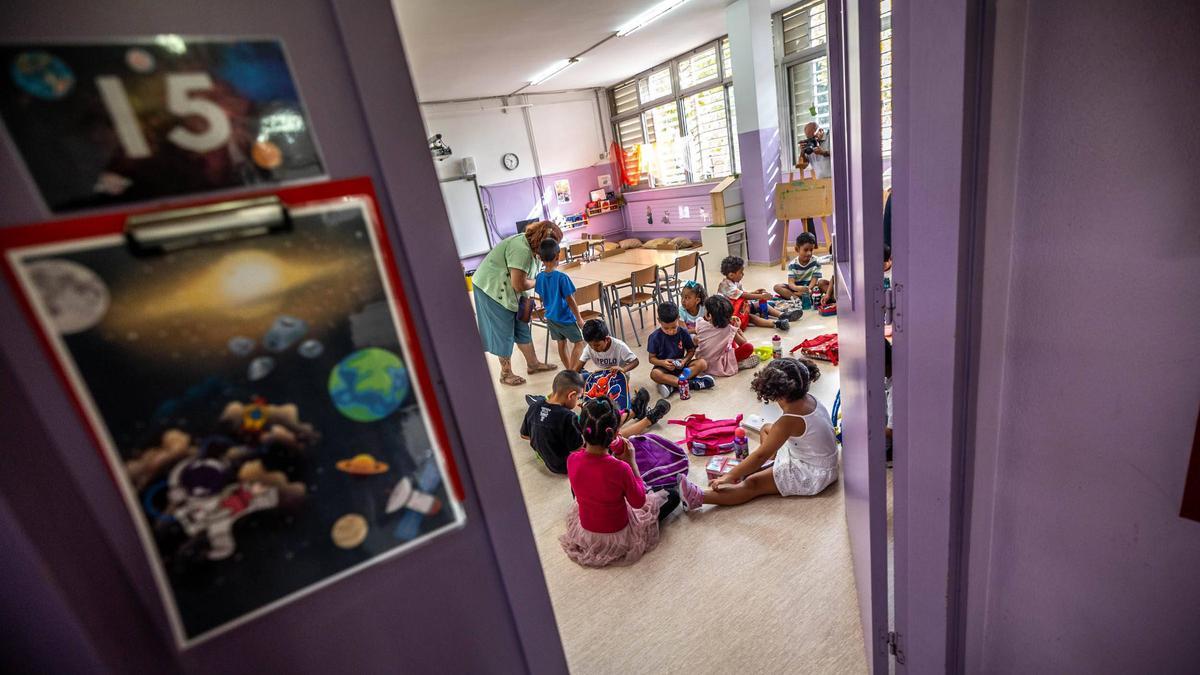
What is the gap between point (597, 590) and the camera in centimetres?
222

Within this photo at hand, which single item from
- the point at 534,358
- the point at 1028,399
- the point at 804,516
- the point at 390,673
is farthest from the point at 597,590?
the point at 534,358

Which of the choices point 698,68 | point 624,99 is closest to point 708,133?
point 698,68

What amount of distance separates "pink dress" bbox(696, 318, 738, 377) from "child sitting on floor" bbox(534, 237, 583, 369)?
43.9 inches

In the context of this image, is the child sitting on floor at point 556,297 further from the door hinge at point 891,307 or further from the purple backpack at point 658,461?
the door hinge at point 891,307

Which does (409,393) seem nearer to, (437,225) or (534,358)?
(437,225)

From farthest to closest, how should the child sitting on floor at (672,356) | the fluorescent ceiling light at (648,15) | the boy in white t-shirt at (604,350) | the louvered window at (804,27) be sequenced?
the louvered window at (804,27) < the fluorescent ceiling light at (648,15) < the child sitting on floor at (672,356) < the boy in white t-shirt at (604,350)

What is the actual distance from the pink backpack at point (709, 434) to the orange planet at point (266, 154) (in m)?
2.84

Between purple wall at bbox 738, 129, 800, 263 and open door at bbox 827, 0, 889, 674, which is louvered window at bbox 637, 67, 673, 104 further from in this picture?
open door at bbox 827, 0, 889, 674

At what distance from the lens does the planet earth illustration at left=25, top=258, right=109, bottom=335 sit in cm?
48

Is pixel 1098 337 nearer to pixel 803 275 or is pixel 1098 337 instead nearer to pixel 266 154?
pixel 266 154

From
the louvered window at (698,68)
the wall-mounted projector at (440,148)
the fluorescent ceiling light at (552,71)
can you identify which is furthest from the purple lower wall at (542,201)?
the louvered window at (698,68)

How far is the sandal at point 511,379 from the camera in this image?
4.79 meters

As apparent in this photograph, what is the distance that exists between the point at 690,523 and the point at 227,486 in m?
2.28

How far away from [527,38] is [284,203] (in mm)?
6512
